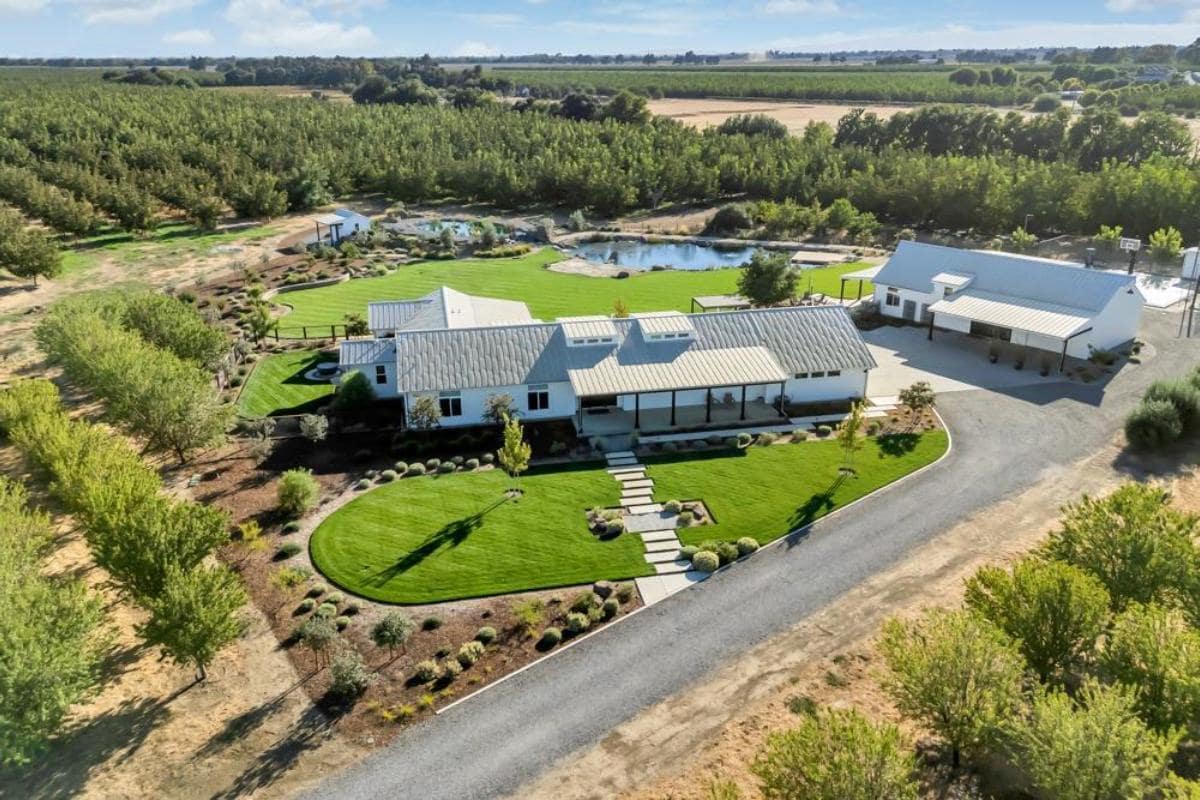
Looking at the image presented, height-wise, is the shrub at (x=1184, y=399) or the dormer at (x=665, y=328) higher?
the dormer at (x=665, y=328)

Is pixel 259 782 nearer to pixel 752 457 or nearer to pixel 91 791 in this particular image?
pixel 91 791

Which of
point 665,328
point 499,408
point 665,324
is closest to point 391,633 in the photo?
point 499,408

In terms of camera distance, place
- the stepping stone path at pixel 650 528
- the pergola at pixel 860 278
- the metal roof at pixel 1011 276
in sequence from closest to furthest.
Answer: the stepping stone path at pixel 650 528 → the metal roof at pixel 1011 276 → the pergola at pixel 860 278

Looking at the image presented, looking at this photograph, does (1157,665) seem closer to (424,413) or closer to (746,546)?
(746,546)

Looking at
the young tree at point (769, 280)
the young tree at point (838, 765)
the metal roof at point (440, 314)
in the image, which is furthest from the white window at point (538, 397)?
the young tree at point (838, 765)

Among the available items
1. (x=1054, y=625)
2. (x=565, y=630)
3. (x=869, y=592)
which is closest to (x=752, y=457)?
(x=869, y=592)

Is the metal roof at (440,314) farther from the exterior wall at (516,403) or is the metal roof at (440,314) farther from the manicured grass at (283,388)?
the exterior wall at (516,403)
